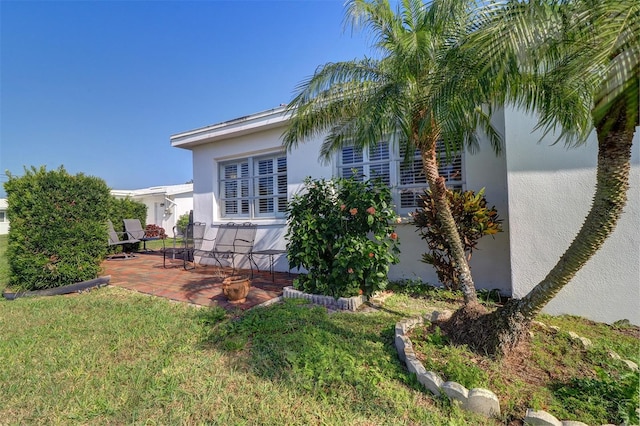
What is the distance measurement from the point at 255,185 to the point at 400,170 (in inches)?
174

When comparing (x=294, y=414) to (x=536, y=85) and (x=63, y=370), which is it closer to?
(x=63, y=370)

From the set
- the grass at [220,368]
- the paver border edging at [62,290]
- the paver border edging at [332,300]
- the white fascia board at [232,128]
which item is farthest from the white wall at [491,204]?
the paver border edging at [62,290]

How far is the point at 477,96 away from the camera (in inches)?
110

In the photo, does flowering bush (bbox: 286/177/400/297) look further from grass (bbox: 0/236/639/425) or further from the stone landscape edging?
the stone landscape edging

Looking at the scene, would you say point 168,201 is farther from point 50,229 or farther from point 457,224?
point 457,224

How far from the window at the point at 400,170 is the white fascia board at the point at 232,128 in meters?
1.97

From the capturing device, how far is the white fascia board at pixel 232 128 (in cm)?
738

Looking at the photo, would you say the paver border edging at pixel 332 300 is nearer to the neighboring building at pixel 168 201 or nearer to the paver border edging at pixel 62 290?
the paver border edging at pixel 62 290

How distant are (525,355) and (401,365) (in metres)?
1.29

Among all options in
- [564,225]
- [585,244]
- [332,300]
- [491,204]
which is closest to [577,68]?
[585,244]

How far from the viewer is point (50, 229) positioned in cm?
566

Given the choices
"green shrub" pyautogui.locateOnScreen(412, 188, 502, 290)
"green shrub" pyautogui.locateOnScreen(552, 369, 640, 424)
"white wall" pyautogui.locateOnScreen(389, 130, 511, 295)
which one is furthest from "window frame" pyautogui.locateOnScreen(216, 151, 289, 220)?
"green shrub" pyautogui.locateOnScreen(552, 369, 640, 424)

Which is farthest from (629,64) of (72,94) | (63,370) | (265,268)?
(72,94)

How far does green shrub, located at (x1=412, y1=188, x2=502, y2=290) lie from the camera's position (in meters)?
4.89
